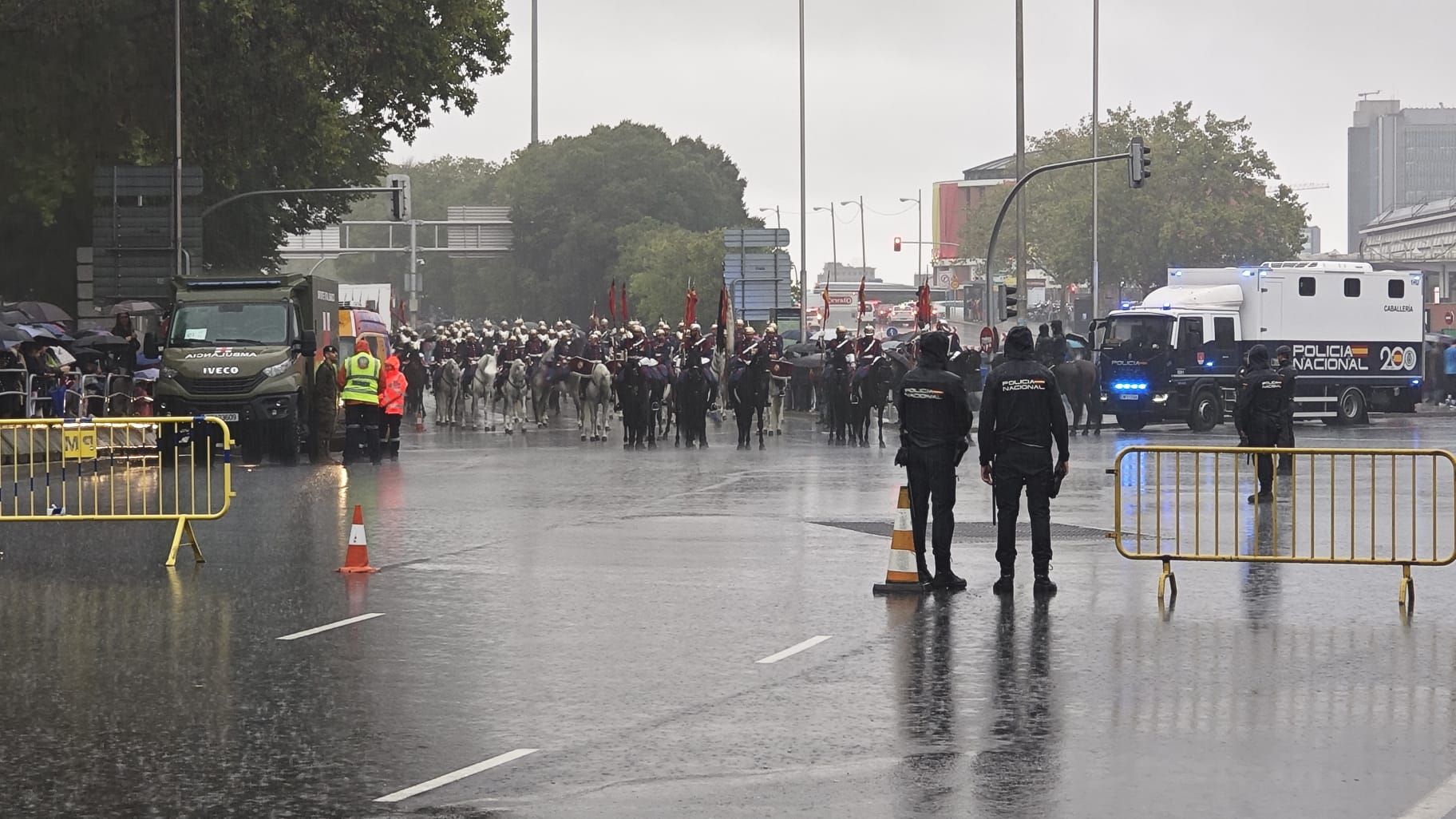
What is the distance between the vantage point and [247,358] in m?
30.6

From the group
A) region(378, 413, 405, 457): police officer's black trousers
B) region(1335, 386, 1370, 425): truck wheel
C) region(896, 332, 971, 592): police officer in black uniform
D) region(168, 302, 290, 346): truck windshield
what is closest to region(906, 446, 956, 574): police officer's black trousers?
region(896, 332, 971, 592): police officer in black uniform

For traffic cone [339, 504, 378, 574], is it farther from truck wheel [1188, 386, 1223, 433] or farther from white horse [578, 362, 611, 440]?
truck wheel [1188, 386, 1223, 433]

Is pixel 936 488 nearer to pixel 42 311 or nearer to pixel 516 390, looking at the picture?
pixel 516 390

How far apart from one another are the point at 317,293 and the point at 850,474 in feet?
33.0

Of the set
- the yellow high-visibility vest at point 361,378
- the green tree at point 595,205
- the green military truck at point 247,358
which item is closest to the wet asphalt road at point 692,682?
the yellow high-visibility vest at point 361,378

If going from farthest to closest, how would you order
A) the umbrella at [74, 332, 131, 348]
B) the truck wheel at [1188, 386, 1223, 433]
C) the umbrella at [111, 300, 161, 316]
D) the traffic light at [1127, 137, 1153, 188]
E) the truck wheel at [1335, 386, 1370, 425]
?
the traffic light at [1127, 137, 1153, 188]
the umbrella at [111, 300, 161, 316]
the truck wheel at [1335, 386, 1370, 425]
the truck wheel at [1188, 386, 1223, 433]
the umbrella at [74, 332, 131, 348]

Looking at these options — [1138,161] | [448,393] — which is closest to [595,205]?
[1138,161]

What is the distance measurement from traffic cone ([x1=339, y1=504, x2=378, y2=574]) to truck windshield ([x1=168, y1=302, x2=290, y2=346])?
15806 mm

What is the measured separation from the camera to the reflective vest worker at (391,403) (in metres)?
31.6

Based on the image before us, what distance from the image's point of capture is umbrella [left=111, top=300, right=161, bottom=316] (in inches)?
1724

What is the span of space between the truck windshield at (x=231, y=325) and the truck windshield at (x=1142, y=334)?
1751 cm

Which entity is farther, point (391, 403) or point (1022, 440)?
point (391, 403)

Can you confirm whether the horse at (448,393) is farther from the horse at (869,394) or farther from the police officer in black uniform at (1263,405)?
the police officer in black uniform at (1263,405)

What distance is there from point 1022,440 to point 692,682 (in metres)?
4.17
